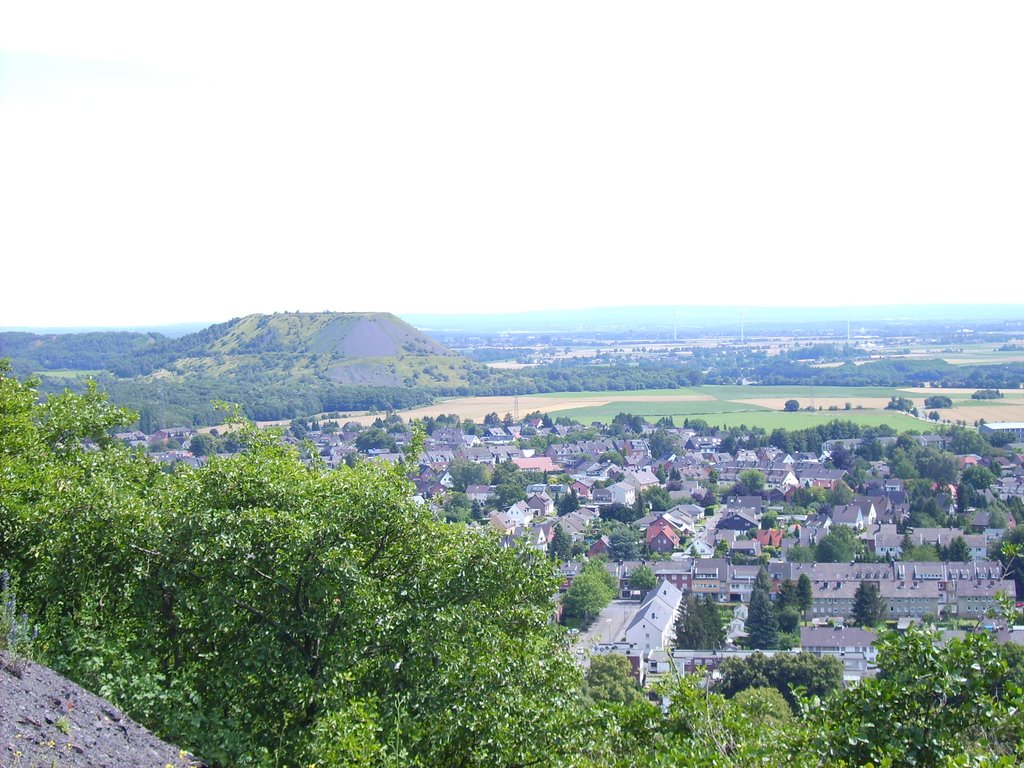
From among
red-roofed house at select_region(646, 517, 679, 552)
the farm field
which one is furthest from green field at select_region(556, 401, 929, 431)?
red-roofed house at select_region(646, 517, 679, 552)

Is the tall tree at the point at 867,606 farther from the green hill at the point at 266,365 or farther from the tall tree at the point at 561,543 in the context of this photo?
the green hill at the point at 266,365

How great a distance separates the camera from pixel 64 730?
4750 millimetres

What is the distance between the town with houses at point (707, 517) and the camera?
78.7ft

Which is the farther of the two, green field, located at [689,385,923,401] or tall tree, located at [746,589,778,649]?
green field, located at [689,385,923,401]

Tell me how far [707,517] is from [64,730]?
3908cm

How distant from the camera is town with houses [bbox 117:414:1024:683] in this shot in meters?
24.0

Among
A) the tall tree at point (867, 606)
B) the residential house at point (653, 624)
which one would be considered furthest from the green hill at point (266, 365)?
the tall tree at point (867, 606)

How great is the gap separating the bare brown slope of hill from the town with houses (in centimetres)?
296

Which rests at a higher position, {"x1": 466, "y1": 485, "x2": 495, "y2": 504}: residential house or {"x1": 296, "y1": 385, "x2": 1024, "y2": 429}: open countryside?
{"x1": 466, "y1": 485, "x2": 495, "y2": 504}: residential house

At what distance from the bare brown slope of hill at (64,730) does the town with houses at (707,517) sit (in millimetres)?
2956

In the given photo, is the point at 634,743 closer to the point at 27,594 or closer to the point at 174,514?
the point at 174,514

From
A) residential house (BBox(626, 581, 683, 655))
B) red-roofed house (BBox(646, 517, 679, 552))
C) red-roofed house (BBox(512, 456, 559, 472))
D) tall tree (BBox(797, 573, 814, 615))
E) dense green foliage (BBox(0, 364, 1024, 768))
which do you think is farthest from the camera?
red-roofed house (BBox(512, 456, 559, 472))

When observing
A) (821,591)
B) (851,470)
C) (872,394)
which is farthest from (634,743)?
(872,394)

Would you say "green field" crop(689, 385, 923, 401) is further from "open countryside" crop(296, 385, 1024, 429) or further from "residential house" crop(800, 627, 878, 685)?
"residential house" crop(800, 627, 878, 685)
